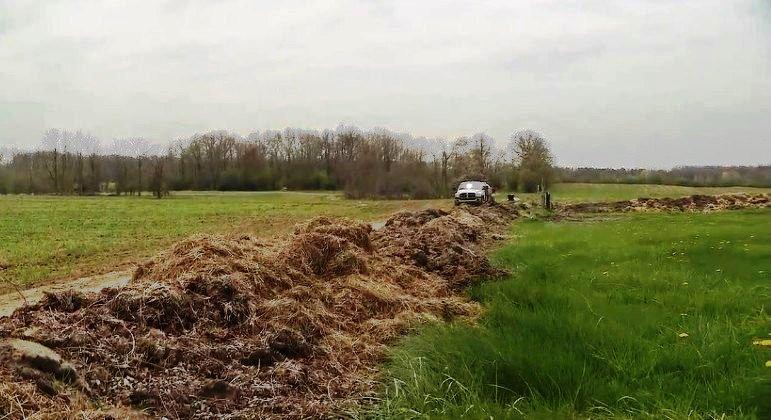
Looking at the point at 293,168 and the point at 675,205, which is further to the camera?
the point at 293,168

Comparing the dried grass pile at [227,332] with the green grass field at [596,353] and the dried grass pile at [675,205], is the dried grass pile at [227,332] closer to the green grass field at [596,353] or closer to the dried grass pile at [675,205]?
the green grass field at [596,353]

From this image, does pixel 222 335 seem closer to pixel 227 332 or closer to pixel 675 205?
pixel 227 332

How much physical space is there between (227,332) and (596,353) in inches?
134

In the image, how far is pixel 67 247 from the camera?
19.9 meters

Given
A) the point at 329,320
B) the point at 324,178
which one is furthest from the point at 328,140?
the point at 329,320

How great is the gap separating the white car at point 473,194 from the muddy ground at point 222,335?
88.7 ft

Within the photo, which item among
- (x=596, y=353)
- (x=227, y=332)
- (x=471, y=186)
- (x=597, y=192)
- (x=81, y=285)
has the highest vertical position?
(x=471, y=186)

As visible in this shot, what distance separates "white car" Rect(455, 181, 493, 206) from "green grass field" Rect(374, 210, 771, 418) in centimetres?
2694

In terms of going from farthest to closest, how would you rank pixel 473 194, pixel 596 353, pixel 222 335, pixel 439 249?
pixel 473 194 → pixel 439 249 → pixel 222 335 → pixel 596 353

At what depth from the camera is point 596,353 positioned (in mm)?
5375

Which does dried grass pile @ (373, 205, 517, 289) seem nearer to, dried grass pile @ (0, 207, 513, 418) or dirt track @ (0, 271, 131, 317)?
dried grass pile @ (0, 207, 513, 418)

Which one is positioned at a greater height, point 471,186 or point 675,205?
point 471,186

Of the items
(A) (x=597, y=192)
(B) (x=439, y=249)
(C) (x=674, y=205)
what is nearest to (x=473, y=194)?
(C) (x=674, y=205)

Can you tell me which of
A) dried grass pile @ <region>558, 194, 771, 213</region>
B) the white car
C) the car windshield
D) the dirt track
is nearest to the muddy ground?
the dirt track
